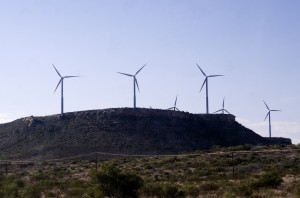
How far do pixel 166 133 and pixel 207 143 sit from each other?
8046 millimetres

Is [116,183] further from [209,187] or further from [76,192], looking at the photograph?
[209,187]

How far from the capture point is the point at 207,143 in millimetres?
108500

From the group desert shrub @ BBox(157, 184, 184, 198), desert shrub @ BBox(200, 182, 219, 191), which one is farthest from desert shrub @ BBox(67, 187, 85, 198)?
desert shrub @ BBox(200, 182, 219, 191)

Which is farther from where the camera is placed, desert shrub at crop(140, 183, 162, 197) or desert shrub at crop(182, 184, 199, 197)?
desert shrub at crop(182, 184, 199, 197)


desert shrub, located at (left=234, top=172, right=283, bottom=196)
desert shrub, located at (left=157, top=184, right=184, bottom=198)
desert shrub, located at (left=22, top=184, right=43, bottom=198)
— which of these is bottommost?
desert shrub, located at (left=22, top=184, right=43, bottom=198)

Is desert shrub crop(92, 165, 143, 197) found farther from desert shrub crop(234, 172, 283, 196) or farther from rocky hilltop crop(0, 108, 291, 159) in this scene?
rocky hilltop crop(0, 108, 291, 159)

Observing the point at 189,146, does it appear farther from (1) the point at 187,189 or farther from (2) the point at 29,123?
(1) the point at 187,189

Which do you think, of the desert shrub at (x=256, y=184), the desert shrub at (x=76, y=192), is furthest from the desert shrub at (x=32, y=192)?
the desert shrub at (x=256, y=184)

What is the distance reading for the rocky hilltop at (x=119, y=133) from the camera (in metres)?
98.8

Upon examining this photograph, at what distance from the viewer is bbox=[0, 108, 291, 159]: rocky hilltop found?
9875 cm

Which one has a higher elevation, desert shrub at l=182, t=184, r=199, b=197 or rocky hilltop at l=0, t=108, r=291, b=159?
rocky hilltop at l=0, t=108, r=291, b=159

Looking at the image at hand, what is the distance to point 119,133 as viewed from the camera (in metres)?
106

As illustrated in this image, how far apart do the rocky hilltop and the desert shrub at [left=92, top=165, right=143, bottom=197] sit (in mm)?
66643

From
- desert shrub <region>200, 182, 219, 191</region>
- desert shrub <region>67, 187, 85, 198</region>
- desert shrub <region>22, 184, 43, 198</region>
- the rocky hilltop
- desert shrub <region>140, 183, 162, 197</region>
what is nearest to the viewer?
desert shrub <region>140, 183, 162, 197</region>
